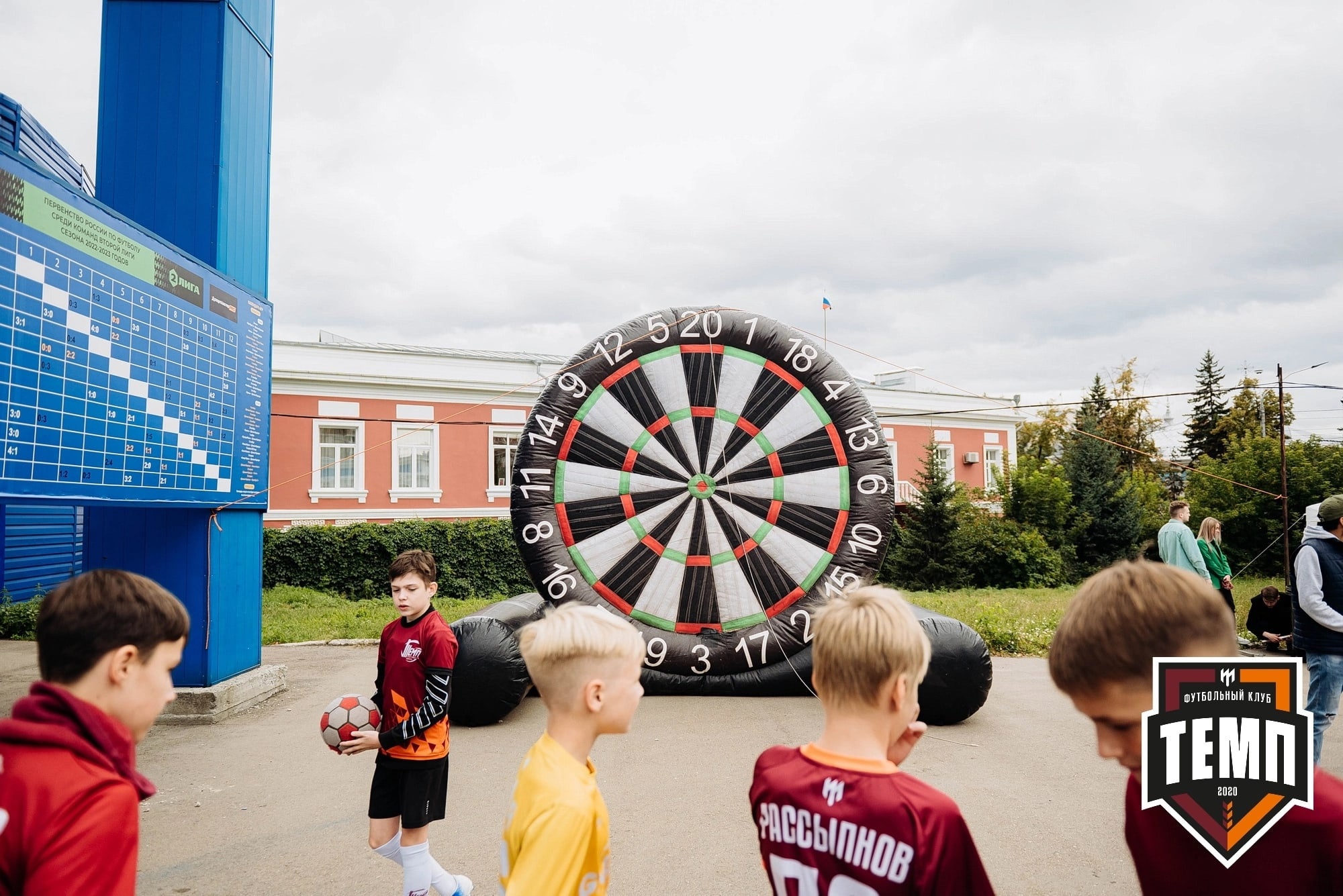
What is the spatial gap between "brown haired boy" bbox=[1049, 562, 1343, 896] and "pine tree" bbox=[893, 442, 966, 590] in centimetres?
1777

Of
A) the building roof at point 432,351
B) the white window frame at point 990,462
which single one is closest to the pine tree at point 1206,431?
the white window frame at point 990,462

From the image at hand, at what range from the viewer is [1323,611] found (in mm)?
4039

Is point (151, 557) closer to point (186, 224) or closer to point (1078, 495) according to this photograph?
point (186, 224)

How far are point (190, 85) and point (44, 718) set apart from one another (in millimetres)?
6651

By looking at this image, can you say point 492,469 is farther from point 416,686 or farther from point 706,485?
point 416,686

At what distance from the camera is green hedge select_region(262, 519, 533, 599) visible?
15.9 m

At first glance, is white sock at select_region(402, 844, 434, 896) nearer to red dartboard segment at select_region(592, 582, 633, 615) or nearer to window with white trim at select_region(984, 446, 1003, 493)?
red dartboard segment at select_region(592, 582, 633, 615)

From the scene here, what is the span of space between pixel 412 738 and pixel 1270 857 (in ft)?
8.94

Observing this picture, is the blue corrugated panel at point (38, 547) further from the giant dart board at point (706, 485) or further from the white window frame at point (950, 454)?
the white window frame at point (950, 454)

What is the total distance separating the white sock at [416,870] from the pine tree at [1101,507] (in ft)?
67.3

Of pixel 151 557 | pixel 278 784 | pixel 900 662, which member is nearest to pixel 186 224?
pixel 151 557

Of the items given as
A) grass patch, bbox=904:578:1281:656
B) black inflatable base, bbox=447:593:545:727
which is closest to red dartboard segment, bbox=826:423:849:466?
grass patch, bbox=904:578:1281:656

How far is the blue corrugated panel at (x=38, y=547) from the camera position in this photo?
1220 cm

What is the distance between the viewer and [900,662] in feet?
5.49
